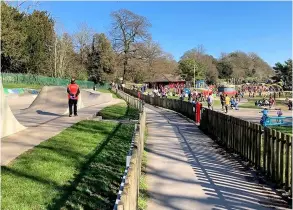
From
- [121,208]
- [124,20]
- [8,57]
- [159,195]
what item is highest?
[124,20]

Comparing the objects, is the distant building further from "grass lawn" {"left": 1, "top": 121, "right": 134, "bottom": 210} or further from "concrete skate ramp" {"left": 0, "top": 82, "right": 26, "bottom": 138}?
"grass lawn" {"left": 1, "top": 121, "right": 134, "bottom": 210}

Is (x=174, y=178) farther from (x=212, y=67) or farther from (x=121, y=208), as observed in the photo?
(x=212, y=67)

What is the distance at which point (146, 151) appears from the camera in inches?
388

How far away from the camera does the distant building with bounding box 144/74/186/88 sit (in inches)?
3686

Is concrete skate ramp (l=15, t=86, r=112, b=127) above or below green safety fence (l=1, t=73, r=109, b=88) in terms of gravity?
below

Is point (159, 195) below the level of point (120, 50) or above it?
below

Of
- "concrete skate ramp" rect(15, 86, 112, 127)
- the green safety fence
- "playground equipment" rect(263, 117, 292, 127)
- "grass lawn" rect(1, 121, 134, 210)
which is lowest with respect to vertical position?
"playground equipment" rect(263, 117, 292, 127)

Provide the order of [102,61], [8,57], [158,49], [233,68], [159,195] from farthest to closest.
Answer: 1. [233,68]
2. [158,49]
3. [102,61]
4. [8,57]
5. [159,195]

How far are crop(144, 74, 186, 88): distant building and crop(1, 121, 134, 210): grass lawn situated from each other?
83.9 meters

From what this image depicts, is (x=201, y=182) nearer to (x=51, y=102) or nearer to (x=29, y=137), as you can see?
(x=29, y=137)

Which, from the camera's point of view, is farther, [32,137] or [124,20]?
[124,20]

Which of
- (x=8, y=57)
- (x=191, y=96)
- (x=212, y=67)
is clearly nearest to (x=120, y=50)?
(x=8, y=57)

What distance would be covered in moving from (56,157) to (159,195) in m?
2.50

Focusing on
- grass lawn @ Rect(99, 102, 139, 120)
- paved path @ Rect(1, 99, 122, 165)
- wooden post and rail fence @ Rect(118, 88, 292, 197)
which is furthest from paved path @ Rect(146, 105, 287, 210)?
grass lawn @ Rect(99, 102, 139, 120)
